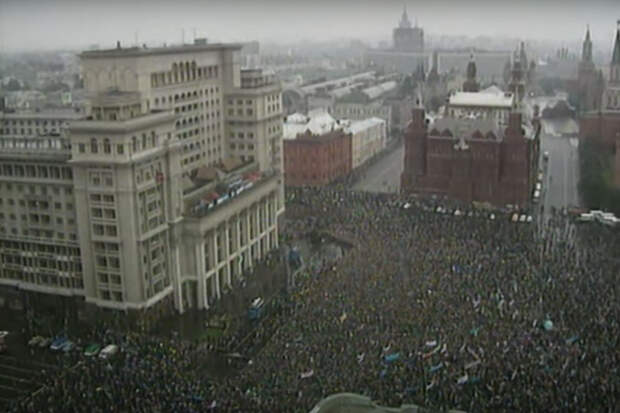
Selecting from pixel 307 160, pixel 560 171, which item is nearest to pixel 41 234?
pixel 307 160

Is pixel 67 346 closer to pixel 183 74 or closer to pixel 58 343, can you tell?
pixel 58 343

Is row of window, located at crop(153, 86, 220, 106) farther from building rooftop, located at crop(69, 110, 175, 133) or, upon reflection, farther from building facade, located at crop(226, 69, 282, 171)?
building rooftop, located at crop(69, 110, 175, 133)

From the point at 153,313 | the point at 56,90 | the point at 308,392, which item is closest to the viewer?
the point at 308,392

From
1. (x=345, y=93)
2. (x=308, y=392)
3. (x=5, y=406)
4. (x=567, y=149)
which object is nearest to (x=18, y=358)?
(x=5, y=406)

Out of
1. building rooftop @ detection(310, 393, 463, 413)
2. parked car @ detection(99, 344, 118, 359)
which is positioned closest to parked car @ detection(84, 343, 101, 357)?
parked car @ detection(99, 344, 118, 359)

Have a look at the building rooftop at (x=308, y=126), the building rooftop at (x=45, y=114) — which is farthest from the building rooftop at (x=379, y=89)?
the building rooftop at (x=45, y=114)

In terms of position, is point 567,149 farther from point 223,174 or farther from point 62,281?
point 62,281

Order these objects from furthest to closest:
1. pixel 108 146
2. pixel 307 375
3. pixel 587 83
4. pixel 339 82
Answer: pixel 339 82
pixel 587 83
pixel 108 146
pixel 307 375
